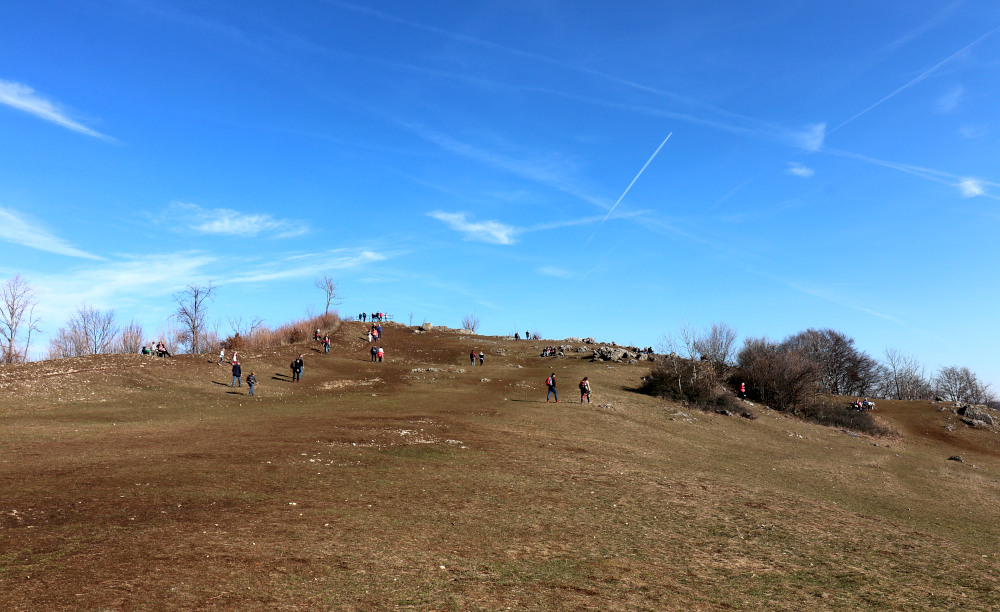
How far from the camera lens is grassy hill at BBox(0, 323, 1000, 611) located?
933cm

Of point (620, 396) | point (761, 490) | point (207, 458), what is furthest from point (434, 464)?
point (620, 396)

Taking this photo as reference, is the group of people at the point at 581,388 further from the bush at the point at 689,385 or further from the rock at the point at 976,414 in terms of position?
the rock at the point at 976,414

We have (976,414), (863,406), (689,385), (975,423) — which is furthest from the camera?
(863,406)

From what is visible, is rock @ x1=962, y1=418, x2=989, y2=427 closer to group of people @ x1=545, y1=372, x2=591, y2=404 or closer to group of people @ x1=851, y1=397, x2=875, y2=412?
group of people @ x1=851, y1=397, x2=875, y2=412

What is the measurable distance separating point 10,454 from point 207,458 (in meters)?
6.02

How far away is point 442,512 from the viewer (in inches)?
558

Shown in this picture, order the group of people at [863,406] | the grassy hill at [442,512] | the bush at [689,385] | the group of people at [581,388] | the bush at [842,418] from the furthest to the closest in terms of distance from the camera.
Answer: the group of people at [863,406] < the bush at [842,418] < the bush at [689,385] < the group of people at [581,388] < the grassy hill at [442,512]

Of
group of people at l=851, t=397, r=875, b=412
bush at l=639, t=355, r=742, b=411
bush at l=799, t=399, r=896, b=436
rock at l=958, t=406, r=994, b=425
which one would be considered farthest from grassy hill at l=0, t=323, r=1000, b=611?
rock at l=958, t=406, r=994, b=425

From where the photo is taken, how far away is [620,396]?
4716 cm

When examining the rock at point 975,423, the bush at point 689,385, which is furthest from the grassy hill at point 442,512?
the rock at point 975,423

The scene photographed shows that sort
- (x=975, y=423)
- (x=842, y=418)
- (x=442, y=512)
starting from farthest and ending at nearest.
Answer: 1. (x=975, y=423)
2. (x=842, y=418)
3. (x=442, y=512)

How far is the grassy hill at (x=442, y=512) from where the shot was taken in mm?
9328

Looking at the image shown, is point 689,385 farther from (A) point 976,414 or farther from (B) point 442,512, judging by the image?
(A) point 976,414

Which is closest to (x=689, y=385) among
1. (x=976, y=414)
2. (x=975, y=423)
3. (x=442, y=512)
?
(x=975, y=423)
